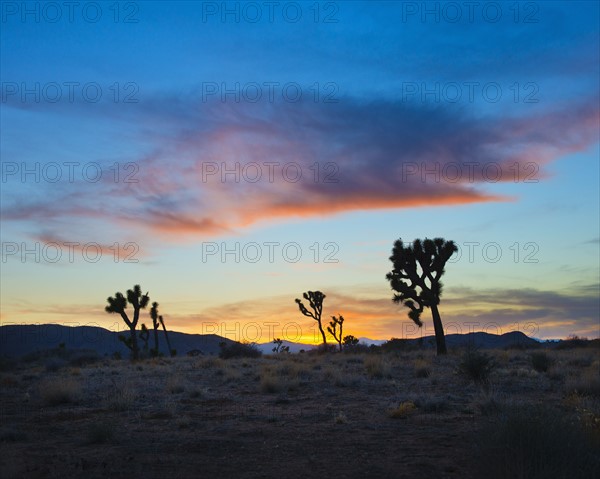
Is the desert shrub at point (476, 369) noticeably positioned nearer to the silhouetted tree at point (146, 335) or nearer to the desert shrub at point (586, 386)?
the desert shrub at point (586, 386)

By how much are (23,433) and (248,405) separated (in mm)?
6201

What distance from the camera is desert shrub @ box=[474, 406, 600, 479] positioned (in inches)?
273

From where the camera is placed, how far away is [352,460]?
9227 mm

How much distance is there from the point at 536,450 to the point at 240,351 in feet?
128

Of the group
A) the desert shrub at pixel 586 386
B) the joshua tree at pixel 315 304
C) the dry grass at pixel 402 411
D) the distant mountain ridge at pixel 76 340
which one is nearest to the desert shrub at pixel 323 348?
the joshua tree at pixel 315 304

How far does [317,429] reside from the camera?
12.1 metres

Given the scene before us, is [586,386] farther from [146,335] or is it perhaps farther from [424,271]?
[146,335]

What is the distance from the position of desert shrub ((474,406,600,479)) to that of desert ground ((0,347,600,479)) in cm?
2

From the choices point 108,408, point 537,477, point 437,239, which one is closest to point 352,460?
point 537,477

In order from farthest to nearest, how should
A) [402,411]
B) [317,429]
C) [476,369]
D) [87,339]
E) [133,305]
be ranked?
[87,339] < [133,305] < [476,369] < [402,411] < [317,429]

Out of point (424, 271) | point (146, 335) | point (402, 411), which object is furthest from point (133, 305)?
point (402, 411)

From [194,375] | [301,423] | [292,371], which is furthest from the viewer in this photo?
[194,375]

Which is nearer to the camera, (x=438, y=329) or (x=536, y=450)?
(x=536, y=450)

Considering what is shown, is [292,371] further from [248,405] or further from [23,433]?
[23,433]
